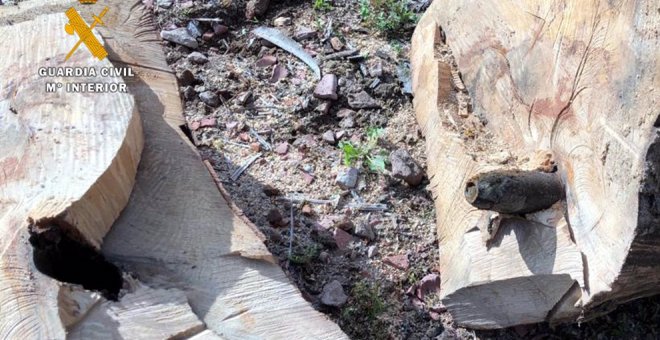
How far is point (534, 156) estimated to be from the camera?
7.64ft

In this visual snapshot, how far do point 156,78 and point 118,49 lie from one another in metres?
0.13

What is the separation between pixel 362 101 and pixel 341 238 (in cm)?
71

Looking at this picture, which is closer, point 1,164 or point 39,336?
point 39,336

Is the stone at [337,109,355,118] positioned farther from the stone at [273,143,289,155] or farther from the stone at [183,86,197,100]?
the stone at [183,86,197,100]

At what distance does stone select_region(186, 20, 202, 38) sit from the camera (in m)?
3.48

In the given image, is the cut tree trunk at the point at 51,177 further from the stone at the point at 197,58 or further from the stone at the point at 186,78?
the stone at the point at 197,58

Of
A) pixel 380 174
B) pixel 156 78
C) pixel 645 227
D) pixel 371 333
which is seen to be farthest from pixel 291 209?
pixel 645 227

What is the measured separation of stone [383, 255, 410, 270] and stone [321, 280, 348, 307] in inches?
8.6

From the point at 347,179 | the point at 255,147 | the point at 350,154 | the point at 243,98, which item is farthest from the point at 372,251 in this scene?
the point at 243,98

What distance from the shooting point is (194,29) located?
3.49 metres

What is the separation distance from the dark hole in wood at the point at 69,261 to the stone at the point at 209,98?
61.5 inches

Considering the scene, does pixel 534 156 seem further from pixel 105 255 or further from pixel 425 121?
pixel 105 255

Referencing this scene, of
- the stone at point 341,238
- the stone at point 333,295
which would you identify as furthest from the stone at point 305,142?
the stone at point 333,295

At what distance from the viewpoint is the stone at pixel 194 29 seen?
11.4 feet
